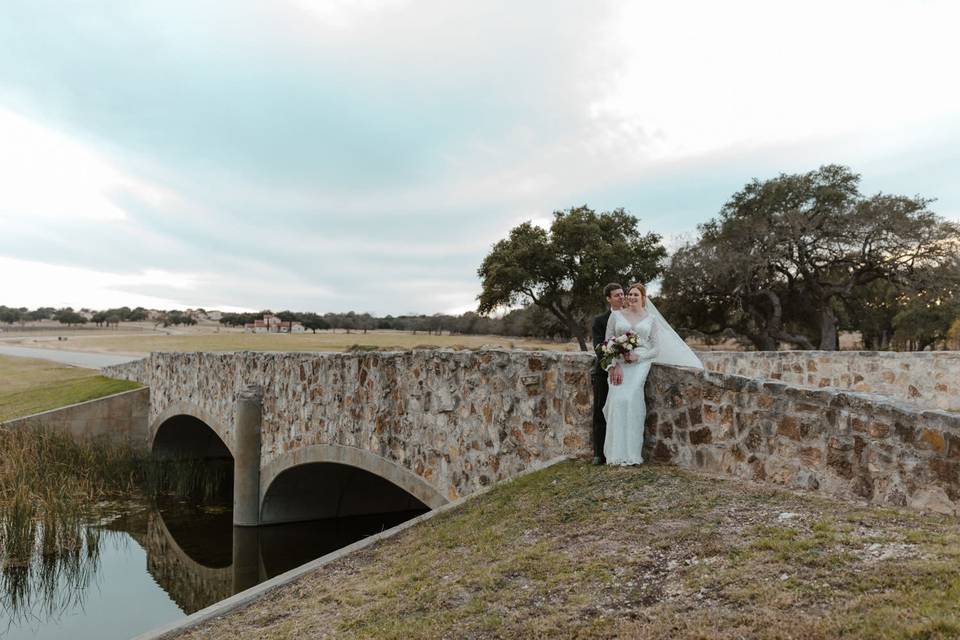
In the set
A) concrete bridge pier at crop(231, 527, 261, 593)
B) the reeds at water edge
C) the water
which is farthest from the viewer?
concrete bridge pier at crop(231, 527, 261, 593)

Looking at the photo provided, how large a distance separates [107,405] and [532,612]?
2170cm

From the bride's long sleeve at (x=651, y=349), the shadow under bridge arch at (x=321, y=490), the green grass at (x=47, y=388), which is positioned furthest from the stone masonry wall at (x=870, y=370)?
the green grass at (x=47, y=388)

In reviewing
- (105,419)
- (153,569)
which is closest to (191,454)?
(105,419)

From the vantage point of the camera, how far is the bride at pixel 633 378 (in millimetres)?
5992

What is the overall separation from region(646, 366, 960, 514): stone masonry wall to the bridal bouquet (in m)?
0.34

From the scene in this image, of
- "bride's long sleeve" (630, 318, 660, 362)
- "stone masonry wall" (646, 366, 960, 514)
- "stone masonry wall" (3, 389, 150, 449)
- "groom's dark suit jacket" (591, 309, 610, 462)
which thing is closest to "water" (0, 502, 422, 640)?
"stone masonry wall" (3, 389, 150, 449)

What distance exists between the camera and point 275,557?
13656mm

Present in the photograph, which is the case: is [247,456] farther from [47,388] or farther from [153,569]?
[47,388]

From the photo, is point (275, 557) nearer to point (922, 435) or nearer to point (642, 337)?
point (642, 337)

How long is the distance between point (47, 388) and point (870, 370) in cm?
2897

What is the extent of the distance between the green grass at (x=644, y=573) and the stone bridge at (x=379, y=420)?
1.19 meters

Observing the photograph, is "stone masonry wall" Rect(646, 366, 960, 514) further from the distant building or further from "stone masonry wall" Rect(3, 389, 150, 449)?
the distant building

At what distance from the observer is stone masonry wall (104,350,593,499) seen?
23.4ft

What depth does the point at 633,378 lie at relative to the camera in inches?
239
